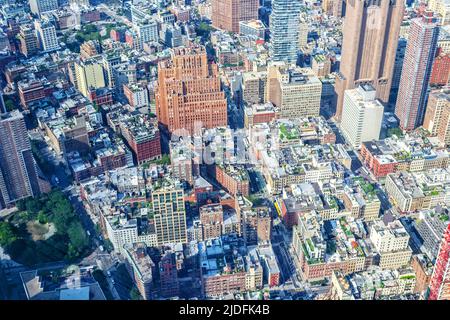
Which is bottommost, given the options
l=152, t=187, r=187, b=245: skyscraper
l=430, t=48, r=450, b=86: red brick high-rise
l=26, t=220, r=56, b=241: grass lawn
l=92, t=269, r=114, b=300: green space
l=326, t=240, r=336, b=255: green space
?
l=92, t=269, r=114, b=300: green space

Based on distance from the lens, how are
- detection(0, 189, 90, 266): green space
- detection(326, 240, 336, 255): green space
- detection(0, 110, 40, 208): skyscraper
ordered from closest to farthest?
detection(326, 240, 336, 255): green space
detection(0, 189, 90, 266): green space
detection(0, 110, 40, 208): skyscraper

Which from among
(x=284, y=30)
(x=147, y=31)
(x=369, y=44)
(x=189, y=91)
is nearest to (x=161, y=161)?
(x=189, y=91)

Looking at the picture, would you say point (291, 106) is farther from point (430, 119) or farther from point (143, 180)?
point (143, 180)

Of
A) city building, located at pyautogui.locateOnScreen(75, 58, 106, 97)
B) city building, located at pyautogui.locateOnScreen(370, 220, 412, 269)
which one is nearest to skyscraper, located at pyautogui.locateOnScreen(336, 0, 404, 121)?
city building, located at pyautogui.locateOnScreen(370, 220, 412, 269)

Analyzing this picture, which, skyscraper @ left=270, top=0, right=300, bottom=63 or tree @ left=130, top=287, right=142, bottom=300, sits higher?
skyscraper @ left=270, top=0, right=300, bottom=63

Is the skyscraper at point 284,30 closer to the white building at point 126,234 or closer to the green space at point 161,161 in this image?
the green space at point 161,161

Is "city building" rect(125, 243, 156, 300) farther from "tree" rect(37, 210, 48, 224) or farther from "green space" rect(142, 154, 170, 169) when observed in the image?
"green space" rect(142, 154, 170, 169)

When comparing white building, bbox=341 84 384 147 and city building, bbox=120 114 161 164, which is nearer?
city building, bbox=120 114 161 164
